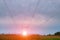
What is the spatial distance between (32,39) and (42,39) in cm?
250

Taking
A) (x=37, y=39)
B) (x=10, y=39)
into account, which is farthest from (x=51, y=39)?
(x=10, y=39)

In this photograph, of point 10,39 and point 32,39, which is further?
point 32,39

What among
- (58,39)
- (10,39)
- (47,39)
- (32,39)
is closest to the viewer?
(10,39)

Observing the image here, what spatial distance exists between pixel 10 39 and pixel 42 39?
6.78 metres

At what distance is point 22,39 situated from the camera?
30078mm

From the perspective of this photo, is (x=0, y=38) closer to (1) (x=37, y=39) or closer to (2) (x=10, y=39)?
(2) (x=10, y=39)

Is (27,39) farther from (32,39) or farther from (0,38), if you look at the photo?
(0,38)

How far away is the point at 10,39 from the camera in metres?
28.7

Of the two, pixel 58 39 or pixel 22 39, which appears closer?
pixel 22 39

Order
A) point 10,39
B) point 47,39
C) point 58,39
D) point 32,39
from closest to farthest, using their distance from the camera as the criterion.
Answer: point 10,39
point 32,39
point 47,39
point 58,39

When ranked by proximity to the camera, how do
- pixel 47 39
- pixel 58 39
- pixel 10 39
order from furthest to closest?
pixel 58 39, pixel 47 39, pixel 10 39

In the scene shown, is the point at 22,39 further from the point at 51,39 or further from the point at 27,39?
the point at 51,39

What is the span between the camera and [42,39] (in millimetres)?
32281

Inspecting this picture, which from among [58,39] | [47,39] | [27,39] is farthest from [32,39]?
[58,39]
